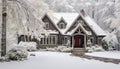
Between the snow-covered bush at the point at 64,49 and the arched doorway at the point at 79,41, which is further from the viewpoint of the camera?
the arched doorway at the point at 79,41

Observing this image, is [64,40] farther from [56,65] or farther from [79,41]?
[56,65]

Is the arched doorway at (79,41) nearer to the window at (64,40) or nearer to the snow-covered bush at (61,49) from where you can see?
the window at (64,40)

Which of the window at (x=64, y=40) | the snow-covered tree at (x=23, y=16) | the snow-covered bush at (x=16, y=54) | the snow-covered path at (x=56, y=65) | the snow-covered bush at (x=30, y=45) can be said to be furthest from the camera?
the window at (x=64, y=40)

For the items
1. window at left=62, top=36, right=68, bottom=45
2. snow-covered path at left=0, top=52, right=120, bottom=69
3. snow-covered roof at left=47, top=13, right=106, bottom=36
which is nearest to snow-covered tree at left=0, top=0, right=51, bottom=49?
snow-covered path at left=0, top=52, right=120, bottom=69

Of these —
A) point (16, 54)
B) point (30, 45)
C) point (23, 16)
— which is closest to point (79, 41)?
point (30, 45)

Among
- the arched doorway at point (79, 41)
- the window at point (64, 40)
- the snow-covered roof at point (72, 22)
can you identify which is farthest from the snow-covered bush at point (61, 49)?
the arched doorway at point (79, 41)

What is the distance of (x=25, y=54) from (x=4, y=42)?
2.12m

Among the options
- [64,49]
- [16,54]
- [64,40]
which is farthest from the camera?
[64,40]

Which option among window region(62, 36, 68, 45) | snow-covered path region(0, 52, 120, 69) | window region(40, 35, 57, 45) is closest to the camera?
snow-covered path region(0, 52, 120, 69)

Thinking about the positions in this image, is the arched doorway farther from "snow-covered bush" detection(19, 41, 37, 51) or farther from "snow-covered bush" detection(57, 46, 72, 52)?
"snow-covered bush" detection(19, 41, 37, 51)

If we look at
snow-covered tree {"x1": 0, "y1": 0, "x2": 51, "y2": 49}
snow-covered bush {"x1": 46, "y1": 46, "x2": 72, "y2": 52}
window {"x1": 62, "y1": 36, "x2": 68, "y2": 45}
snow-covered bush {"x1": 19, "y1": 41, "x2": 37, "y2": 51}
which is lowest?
snow-covered bush {"x1": 46, "y1": 46, "x2": 72, "y2": 52}

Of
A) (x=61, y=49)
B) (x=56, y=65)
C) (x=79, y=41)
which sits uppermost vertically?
(x=79, y=41)

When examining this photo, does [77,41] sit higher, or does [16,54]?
[77,41]

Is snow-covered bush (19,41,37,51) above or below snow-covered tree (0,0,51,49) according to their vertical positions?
below
